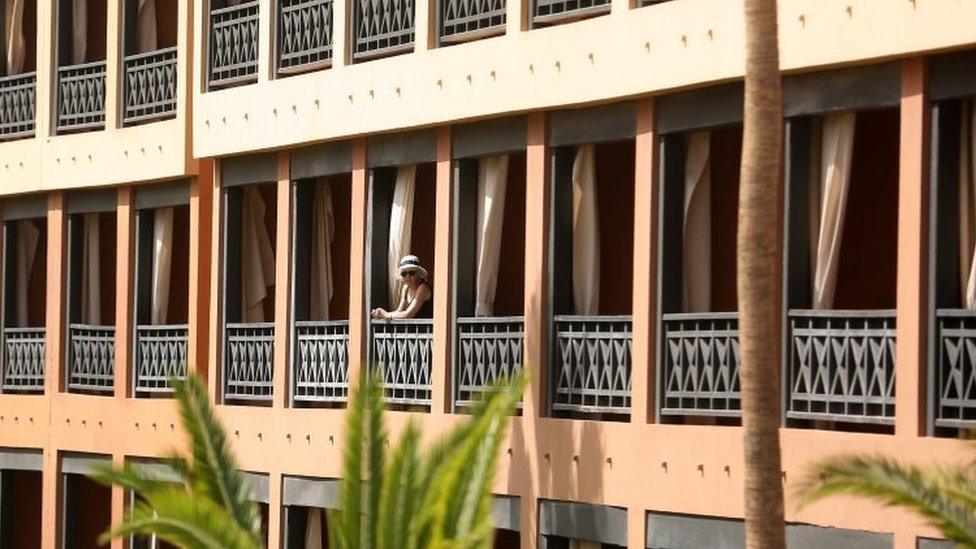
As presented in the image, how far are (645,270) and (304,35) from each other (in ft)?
21.4

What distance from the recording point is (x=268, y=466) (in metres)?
25.8

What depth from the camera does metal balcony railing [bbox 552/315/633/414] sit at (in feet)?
68.4

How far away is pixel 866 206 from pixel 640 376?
2.26m

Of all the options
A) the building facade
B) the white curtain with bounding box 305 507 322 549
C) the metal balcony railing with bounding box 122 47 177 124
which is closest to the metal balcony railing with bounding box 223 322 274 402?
the building facade

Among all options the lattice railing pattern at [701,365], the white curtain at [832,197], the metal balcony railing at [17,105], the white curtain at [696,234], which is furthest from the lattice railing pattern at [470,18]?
the metal balcony railing at [17,105]

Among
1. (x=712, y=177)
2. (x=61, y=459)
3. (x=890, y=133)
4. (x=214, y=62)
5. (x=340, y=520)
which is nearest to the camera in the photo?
(x=340, y=520)

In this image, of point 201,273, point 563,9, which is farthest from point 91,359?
point 563,9

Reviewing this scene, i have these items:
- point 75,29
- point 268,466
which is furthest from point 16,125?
point 268,466

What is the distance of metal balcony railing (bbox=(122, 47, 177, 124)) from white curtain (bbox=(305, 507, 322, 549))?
5.28 m

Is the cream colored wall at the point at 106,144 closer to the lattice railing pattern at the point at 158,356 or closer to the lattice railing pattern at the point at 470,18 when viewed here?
the lattice railing pattern at the point at 158,356

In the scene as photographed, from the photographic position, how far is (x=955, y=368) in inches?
684

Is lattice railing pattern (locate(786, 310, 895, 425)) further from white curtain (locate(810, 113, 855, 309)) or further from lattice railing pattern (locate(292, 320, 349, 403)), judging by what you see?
lattice railing pattern (locate(292, 320, 349, 403))

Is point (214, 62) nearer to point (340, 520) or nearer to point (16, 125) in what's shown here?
point (16, 125)

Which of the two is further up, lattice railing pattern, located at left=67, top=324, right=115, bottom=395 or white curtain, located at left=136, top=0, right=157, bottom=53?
white curtain, located at left=136, top=0, right=157, bottom=53
